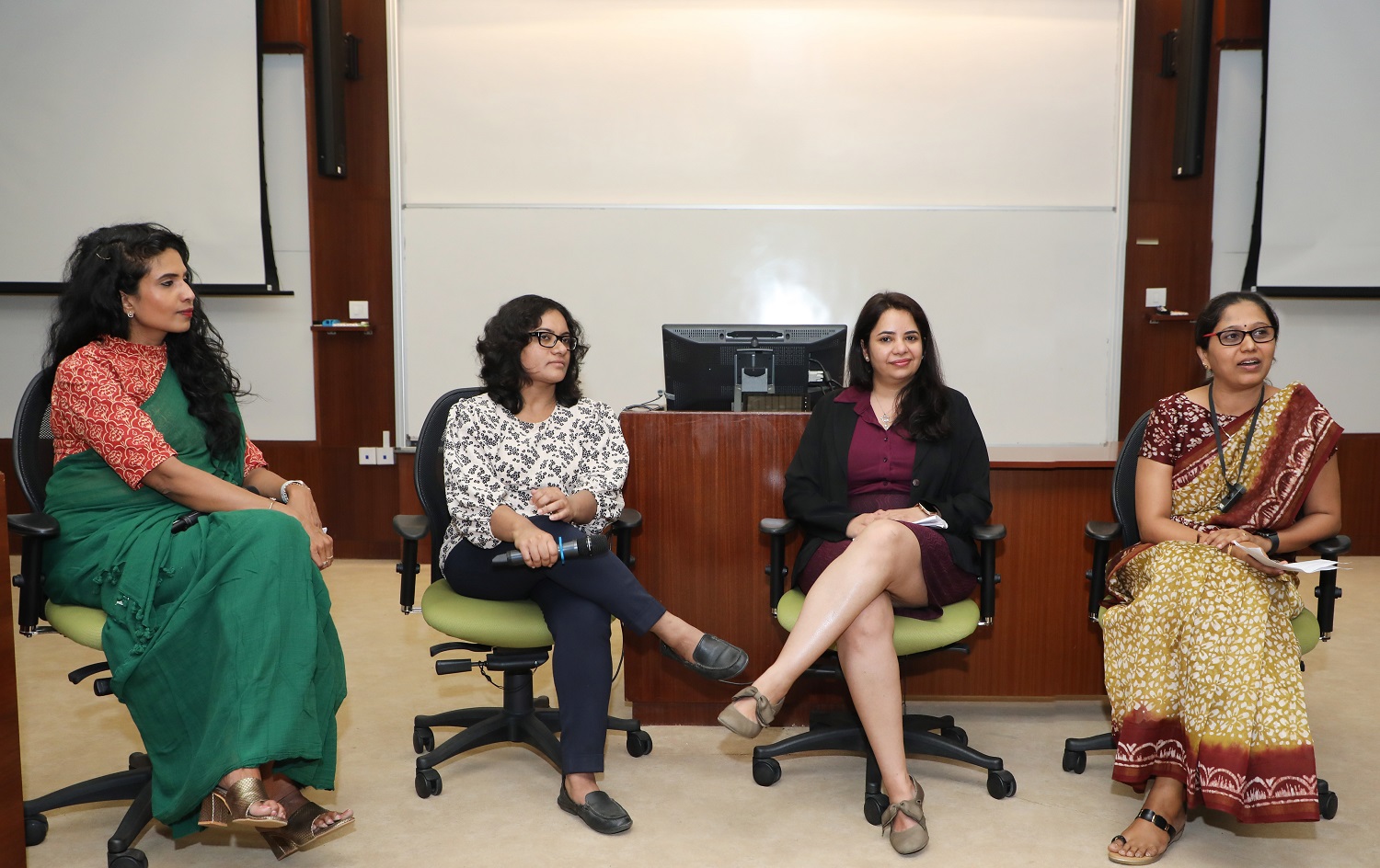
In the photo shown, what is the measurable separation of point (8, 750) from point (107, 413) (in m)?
0.70

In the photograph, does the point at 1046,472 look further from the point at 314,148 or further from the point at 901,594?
the point at 314,148

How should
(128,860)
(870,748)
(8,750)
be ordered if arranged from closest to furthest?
(8,750) < (128,860) < (870,748)

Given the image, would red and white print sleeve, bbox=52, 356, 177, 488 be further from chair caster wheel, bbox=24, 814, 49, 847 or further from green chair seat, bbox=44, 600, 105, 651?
chair caster wheel, bbox=24, 814, 49, 847

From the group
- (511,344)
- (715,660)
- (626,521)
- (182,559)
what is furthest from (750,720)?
(182,559)

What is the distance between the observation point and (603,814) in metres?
2.22

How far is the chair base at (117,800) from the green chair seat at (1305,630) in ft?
7.09

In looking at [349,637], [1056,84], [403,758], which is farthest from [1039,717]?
[1056,84]

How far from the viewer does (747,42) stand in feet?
15.4

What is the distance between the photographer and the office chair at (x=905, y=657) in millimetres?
2328

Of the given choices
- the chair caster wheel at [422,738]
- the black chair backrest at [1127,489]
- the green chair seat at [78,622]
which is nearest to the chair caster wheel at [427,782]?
the chair caster wheel at [422,738]

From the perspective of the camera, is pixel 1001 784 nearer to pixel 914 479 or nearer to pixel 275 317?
pixel 914 479

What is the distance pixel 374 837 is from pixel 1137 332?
4.08 m

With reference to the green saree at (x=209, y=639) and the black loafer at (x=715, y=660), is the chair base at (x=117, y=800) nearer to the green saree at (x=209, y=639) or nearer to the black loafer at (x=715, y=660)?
the green saree at (x=209, y=639)

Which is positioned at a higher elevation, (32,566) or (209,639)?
(32,566)
